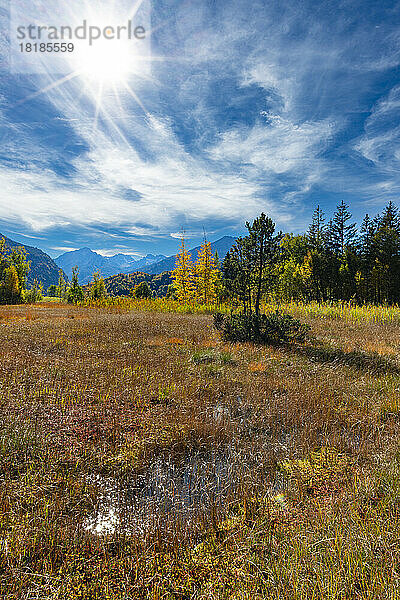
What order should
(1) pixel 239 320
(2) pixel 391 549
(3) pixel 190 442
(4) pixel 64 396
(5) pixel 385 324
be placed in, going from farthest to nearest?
(5) pixel 385 324, (1) pixel 239 320, (4) pixel 64 396, (3) pixel 190 442, (2) pixel 391 549

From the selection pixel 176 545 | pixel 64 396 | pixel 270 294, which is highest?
pixel 270 294

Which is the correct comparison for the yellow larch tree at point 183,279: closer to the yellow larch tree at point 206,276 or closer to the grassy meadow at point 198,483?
the yellow larch tree at point 206,276

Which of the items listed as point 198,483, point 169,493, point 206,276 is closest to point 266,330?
point 198,483

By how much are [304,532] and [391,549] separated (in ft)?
2.27

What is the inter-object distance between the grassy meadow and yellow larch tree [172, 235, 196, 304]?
31530 mm

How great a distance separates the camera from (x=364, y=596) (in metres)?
1.95

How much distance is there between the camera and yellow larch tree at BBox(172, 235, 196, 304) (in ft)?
128

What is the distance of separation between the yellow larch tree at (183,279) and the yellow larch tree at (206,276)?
1.13 meters

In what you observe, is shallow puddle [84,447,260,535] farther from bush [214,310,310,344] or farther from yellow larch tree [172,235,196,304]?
yellow larch tree [172,235,196,304]

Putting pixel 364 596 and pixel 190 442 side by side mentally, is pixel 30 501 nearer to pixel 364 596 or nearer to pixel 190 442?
pixel 190 442

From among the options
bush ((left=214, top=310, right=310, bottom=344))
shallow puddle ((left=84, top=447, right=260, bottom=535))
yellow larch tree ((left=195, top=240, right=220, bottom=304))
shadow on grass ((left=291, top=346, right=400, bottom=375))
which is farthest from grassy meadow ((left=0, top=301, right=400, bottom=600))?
yellow larch tree ((left=195, top=240, right=220, bottom=304))

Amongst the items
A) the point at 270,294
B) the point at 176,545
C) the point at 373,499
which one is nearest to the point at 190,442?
the point at 176,545

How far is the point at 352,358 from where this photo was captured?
853 cm

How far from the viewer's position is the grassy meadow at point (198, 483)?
218 cm
